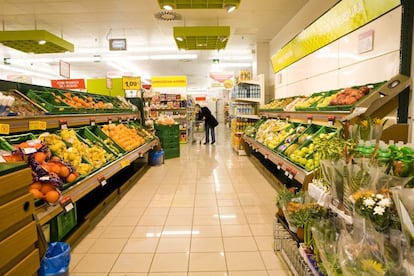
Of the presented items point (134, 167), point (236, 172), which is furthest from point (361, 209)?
point (134, 167)

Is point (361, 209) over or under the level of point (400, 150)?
under

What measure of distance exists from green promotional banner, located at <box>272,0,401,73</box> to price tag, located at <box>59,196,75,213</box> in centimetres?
418

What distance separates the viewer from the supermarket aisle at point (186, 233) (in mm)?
2633

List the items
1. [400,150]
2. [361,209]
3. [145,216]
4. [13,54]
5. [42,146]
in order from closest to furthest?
[361,209] < [400,150] < [42,146] < [145,216] < [13,54]

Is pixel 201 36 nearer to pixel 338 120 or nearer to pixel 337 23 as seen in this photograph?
pixel 337 23

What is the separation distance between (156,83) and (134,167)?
7691mm

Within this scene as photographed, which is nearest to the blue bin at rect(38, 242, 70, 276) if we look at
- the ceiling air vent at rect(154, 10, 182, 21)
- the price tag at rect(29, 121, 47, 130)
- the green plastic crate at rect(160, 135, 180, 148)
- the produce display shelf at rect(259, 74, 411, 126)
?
the price tag at rect(29, 121, 47, 130)

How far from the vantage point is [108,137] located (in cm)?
486

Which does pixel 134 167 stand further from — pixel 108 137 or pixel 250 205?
pixel 250 205

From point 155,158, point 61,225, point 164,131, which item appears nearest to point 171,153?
point 164,131

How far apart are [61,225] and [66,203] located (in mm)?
413

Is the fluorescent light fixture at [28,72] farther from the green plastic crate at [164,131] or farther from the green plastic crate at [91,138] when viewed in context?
the green plastic crate at [91,138]

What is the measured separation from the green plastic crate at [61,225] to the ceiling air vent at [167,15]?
5541mm

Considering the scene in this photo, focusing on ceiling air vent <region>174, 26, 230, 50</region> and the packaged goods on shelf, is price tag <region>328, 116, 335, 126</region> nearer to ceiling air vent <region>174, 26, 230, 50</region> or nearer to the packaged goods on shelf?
the packaged goods on shelf
